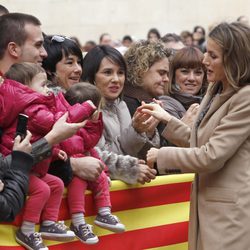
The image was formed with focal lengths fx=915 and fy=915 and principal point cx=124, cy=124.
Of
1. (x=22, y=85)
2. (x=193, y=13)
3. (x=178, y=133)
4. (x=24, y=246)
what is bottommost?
(x=193, y=13)

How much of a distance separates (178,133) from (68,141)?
0.84 m

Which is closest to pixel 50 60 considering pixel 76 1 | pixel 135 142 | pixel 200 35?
pixel 135 142

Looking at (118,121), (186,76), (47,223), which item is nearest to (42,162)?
(47,223)

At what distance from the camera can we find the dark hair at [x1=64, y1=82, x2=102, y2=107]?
18.6 ft

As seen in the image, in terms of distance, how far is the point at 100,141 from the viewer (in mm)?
6152

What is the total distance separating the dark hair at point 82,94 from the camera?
5660 mm

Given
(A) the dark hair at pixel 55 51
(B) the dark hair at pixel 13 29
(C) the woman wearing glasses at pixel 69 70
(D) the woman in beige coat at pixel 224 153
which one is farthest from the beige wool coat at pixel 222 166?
(A) the dark hair at pixel 55 51

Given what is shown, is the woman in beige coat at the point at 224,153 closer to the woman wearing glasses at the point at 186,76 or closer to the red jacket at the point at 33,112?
the red jacket at the point at 33,112

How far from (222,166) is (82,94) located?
973mm

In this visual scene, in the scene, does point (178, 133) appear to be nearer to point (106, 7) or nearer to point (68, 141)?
point (68, 141)

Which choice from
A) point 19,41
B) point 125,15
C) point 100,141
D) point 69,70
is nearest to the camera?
point 19,41

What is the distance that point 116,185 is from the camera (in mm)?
5996

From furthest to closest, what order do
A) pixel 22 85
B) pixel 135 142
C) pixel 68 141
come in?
pixel 135 142 < pixel 68 141 < pixel 22 85

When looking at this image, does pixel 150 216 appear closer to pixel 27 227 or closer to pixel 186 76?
pixel 27 227
